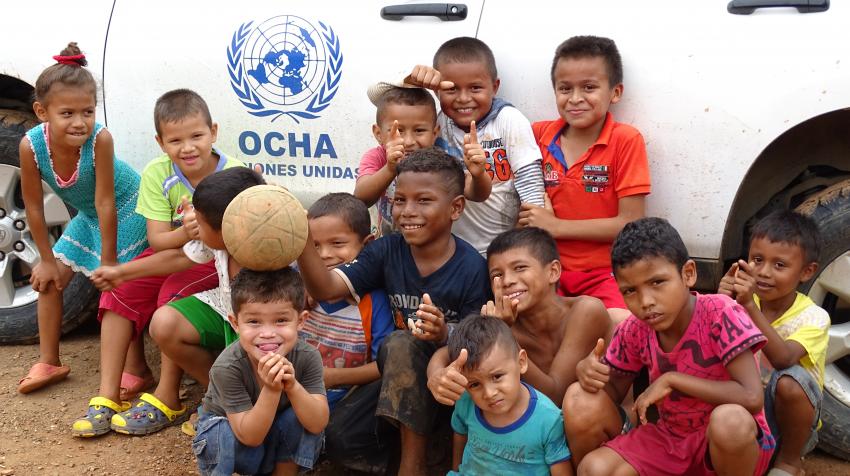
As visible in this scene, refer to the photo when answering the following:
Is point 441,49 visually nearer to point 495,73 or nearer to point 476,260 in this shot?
point 495,73

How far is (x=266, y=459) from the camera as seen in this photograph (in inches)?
132

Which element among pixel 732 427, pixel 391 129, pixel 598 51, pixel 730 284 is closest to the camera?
pixel 732 427

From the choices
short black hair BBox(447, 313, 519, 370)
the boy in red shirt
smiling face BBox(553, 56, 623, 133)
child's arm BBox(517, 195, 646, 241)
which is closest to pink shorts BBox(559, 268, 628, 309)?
the boy in red shirt

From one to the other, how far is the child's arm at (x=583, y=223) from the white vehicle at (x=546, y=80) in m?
0.13

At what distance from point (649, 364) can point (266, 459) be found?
4.46 feet

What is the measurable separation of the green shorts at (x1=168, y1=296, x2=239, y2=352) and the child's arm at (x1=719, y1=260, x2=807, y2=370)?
1.98 metres

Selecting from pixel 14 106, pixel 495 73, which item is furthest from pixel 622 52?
pixel 14 106

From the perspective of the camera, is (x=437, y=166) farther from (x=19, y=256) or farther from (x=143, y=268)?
(x=19, y=256)

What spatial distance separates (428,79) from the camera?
3766 mm

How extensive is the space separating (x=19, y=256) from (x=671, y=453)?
331 centimetres

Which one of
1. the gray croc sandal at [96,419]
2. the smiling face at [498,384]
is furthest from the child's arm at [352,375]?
the gray croc sandal at [96,419]

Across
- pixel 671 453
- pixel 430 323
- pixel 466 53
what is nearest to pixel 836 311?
pixel 671 453

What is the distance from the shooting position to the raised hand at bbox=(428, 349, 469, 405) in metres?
3.09

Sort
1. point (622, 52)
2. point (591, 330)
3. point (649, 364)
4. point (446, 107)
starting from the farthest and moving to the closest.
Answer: point (446, 107) → point (622, 52) → point (591, 330) → point (649, 364)
